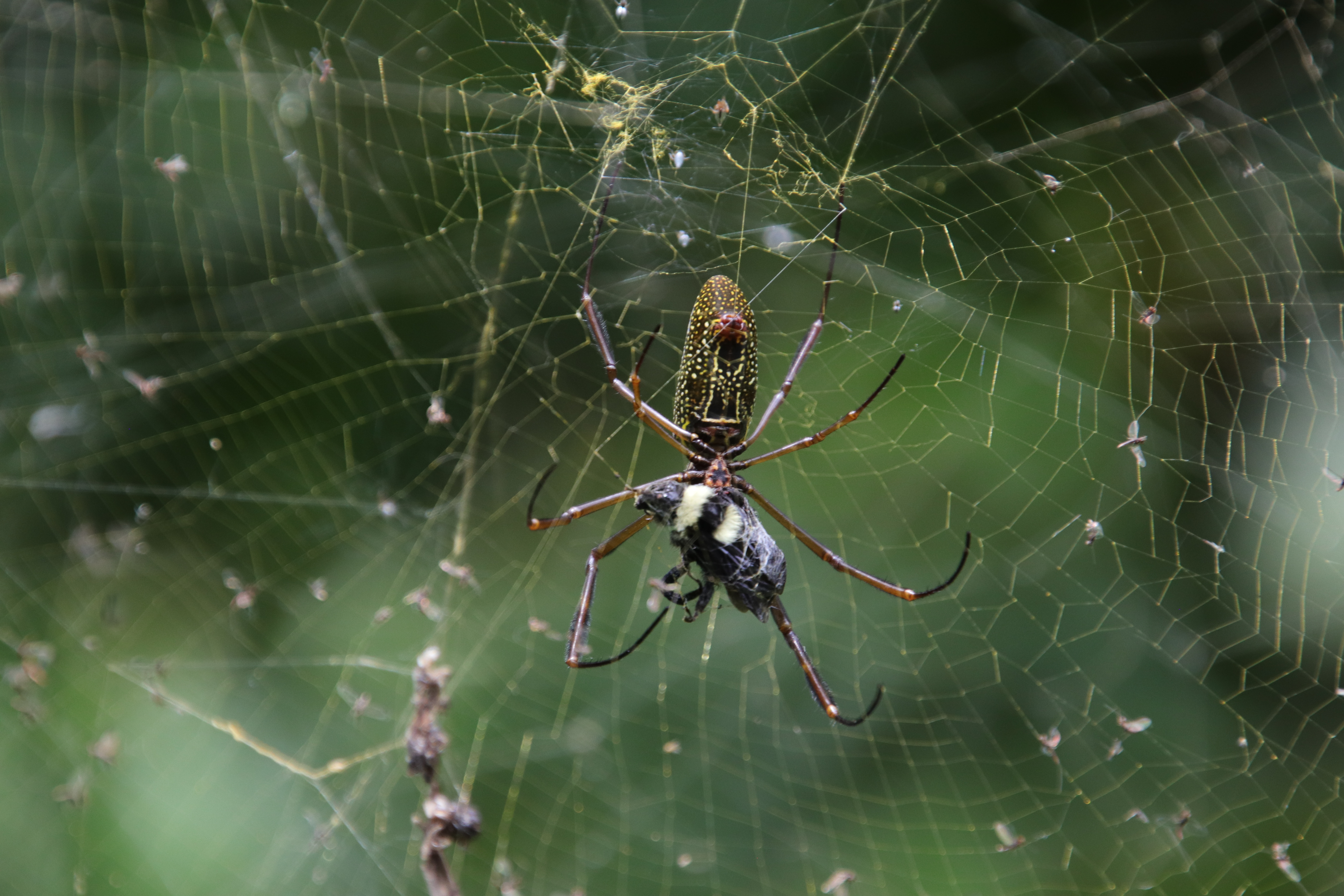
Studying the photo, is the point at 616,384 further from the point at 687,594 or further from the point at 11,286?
the point at 11,286

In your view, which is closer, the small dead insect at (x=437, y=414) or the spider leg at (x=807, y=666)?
the spider leg at (x=807, y=666)

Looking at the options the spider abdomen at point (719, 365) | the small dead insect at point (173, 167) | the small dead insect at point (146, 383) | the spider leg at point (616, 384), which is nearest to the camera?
the spider abdomen at point (719, 365)

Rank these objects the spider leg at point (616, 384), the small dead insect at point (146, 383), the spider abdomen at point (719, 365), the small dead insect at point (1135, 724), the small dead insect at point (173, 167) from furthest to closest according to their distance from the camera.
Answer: the small dead insect at point (146, 383)
the small dead insect at point (173, 167)
the small dead insect at point (1135, 724)
the spider leg at point (616, 384)
the spider abdomen at point (719, 365)

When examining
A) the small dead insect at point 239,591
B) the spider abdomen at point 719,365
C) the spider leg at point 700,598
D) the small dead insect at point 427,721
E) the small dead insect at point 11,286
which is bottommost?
the small dead insect at point 239,591

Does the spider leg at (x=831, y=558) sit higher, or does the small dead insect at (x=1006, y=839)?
the spider leg at (x=831, y=558)

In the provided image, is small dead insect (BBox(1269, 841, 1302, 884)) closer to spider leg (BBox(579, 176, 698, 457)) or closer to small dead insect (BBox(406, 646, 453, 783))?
spider leg (BBox(579, 176, 698, 457))

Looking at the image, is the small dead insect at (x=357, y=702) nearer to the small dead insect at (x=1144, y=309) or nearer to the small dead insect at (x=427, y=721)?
the small dead insect at (x=427, y=721)

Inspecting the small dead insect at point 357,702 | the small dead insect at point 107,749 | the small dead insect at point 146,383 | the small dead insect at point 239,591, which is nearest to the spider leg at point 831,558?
the small dead insect at point 357,702
